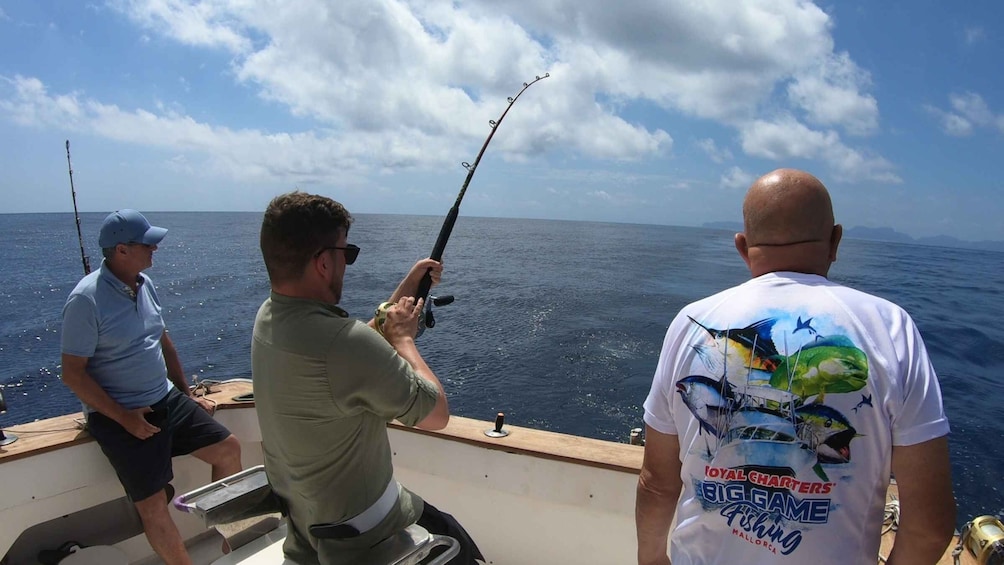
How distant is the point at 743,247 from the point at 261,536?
172cm

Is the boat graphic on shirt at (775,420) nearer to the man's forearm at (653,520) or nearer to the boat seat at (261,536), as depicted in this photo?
the man's forearm at (653,520)

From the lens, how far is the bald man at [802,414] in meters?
0.93

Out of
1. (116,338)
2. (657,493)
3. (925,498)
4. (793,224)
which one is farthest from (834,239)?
(116,338)

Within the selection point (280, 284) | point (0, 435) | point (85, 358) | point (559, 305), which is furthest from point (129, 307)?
point (559, 305)

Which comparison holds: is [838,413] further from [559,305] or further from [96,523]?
[559,305]

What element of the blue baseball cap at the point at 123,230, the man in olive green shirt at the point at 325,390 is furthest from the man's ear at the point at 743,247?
the blue baseball cap at the point at 123,230

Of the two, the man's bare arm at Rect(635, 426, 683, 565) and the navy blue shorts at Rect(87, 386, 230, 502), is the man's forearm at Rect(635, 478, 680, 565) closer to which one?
the man's bare arm at Rect(635, 426, 683, 565)

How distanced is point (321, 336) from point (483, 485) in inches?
55.0

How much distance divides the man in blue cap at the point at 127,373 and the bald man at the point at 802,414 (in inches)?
82.5

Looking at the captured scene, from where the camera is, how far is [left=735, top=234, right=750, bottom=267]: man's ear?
3.82 feet

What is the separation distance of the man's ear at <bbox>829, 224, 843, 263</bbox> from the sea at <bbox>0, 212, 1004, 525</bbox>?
2.04 metres

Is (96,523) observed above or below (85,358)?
below

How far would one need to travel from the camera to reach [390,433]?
2.48 m

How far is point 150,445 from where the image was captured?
90.2 inches
